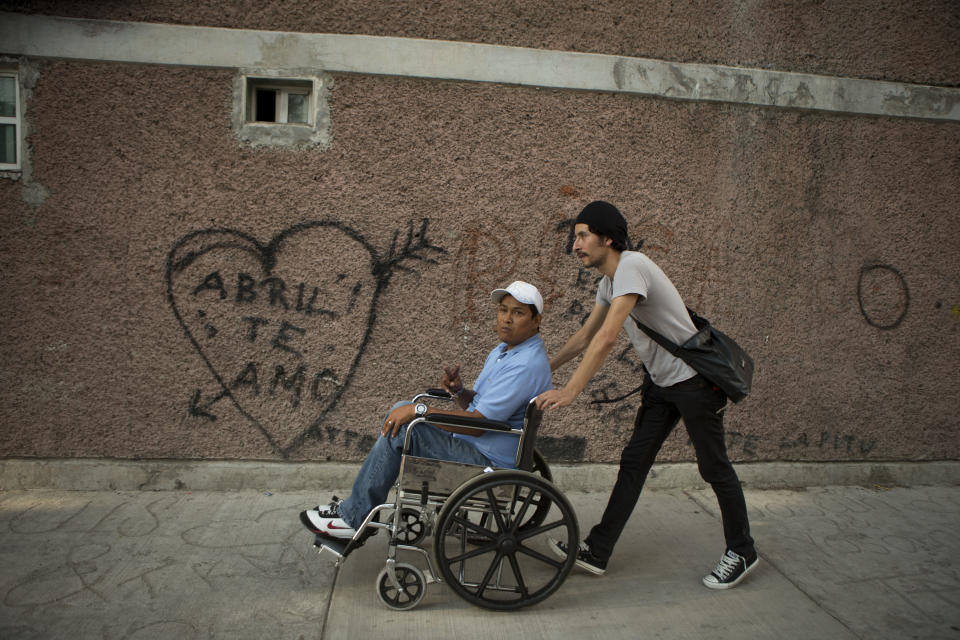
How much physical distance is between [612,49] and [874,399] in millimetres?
2759

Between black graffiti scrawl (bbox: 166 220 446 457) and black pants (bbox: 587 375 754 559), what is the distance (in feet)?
5.05

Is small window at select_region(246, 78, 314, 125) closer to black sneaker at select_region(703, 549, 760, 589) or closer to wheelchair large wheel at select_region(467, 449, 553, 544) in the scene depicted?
wheelchair large wheel at select_region(467, 449, 553, 544)

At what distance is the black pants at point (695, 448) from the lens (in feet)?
9.09

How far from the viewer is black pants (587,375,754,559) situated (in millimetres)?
2771

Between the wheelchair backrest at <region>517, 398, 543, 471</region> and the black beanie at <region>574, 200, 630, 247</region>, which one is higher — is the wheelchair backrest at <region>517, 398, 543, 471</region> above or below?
below

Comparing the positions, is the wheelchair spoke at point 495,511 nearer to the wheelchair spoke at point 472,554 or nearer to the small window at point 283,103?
the wheelchair spoke at point 472,554

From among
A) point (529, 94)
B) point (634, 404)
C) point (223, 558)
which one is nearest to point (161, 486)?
point (223, 558)

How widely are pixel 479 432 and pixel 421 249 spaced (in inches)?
56.1

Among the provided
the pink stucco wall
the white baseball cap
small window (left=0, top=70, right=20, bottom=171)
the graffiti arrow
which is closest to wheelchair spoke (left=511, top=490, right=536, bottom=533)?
the white baseball cap

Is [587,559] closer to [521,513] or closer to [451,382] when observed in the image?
[521,513]

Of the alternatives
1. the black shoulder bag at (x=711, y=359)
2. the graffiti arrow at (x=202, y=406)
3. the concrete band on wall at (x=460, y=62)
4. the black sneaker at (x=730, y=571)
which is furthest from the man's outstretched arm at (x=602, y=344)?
the graffiti arrow at (x=202, y=406)

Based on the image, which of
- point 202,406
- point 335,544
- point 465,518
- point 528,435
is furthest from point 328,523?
point 202,406

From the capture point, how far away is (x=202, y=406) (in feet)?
11.8

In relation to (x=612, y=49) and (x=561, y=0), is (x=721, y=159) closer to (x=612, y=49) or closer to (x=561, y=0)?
(x=612, y=49)
